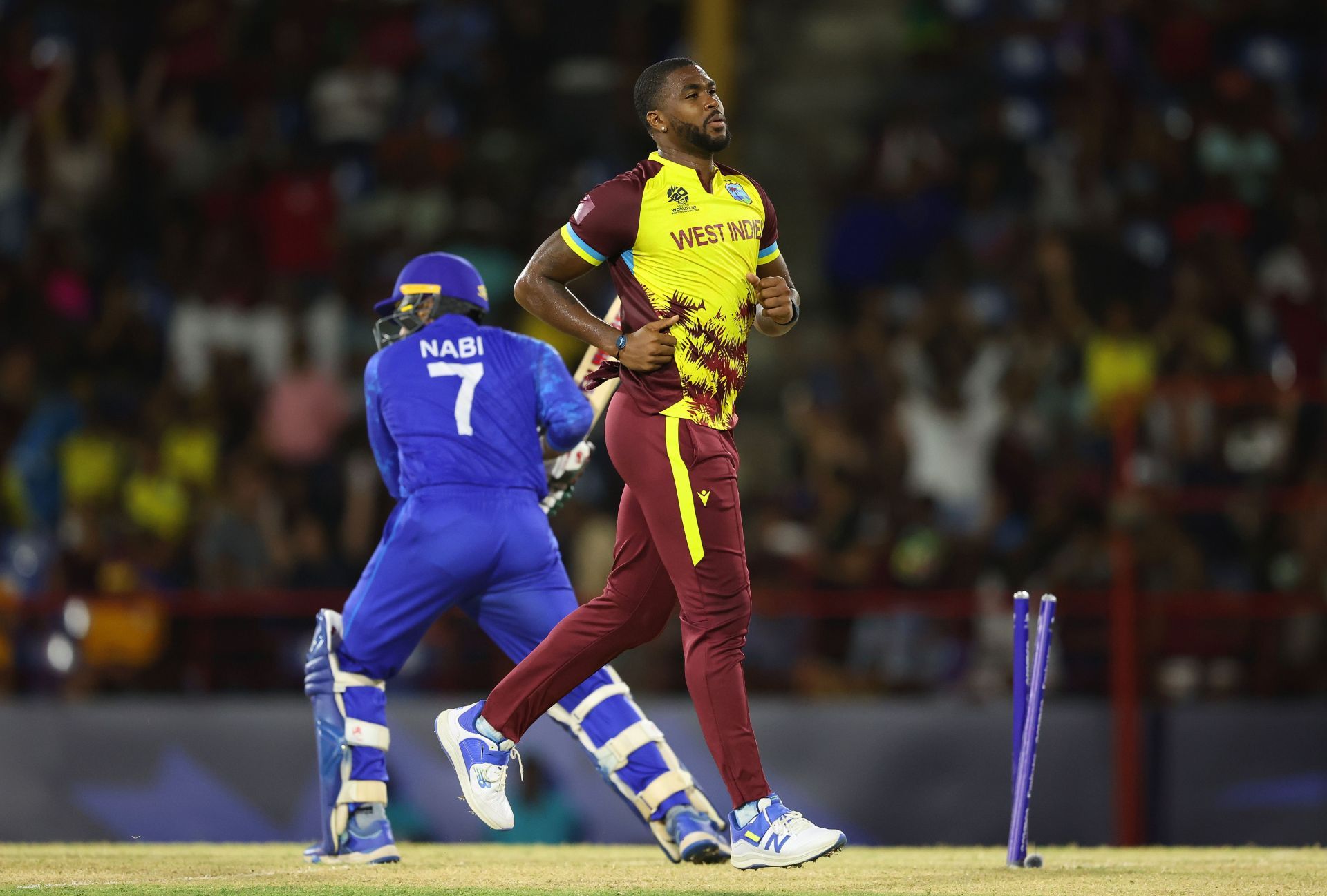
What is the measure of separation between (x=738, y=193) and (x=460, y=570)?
5.67 feet

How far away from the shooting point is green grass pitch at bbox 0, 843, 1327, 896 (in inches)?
240

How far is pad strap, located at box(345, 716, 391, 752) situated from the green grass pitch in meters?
Answer: 0.46

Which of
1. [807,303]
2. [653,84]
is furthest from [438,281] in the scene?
[807,303]

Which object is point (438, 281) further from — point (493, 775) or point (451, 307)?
point (493, 775)

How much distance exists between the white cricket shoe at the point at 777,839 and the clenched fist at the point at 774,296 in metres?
1.51

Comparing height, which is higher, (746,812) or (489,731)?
(489,731)

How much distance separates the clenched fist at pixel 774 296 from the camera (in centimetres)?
623

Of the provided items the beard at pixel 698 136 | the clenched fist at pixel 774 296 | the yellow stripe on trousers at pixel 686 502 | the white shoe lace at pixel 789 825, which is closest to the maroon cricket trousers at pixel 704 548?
the yellow stripe on trousers at pixel 686 502

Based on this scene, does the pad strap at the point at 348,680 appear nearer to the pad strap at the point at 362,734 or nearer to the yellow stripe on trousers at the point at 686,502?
the pad strap at the point at 362,734

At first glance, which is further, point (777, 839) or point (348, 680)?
point (348, 680)

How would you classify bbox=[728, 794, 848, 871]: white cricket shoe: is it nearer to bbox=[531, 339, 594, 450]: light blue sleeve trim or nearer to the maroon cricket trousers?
the maroon cricket trousers

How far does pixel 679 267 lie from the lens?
6.23 metres

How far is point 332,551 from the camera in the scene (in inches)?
508

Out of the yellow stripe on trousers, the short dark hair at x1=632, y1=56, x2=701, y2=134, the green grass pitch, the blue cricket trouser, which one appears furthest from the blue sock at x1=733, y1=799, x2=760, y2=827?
the short dark hair at x1=632, y1=56, x2=701, y2=134
